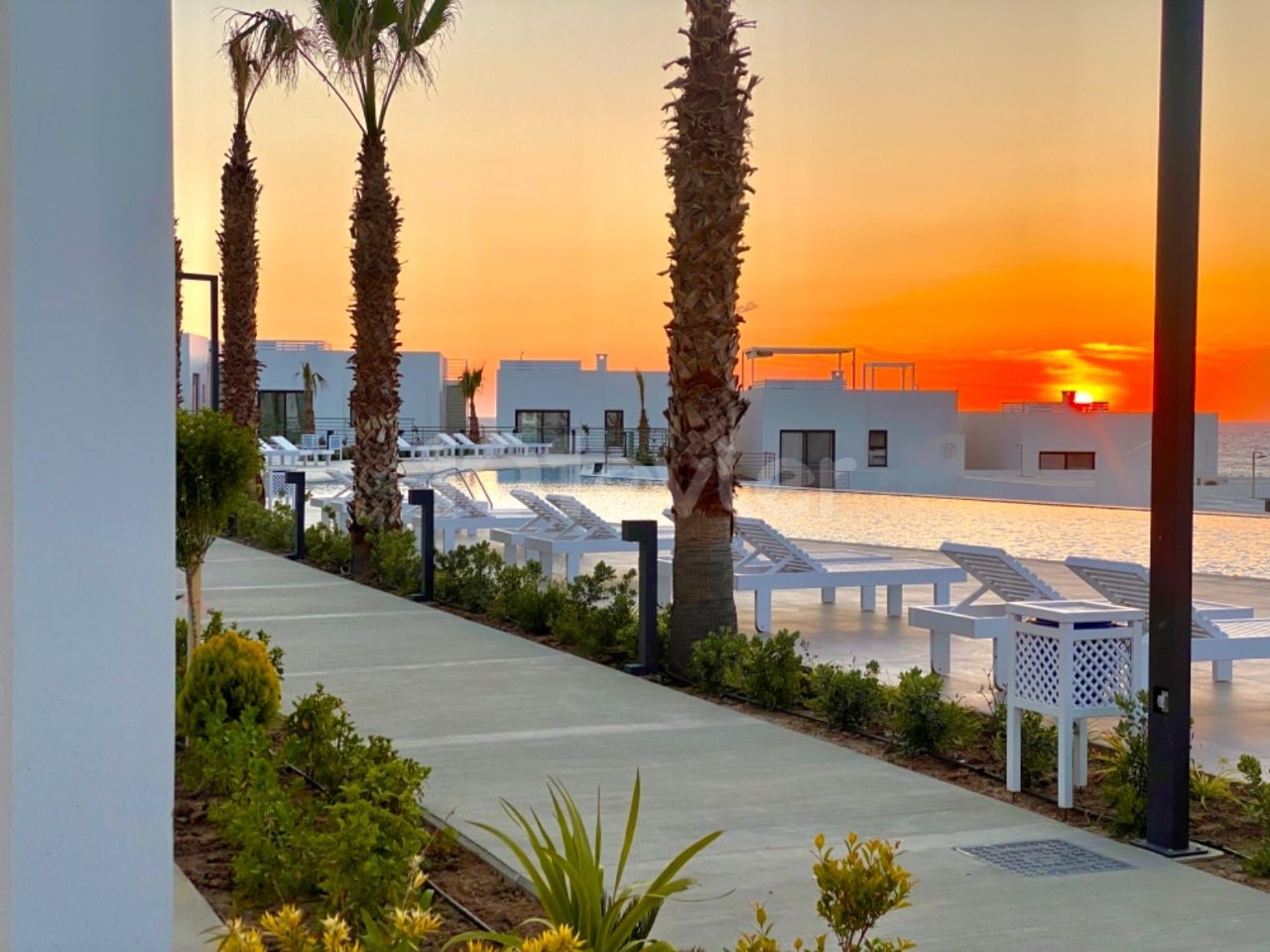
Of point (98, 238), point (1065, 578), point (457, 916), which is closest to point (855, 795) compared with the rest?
point (457, 916)

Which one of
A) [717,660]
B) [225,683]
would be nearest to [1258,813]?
[717,660]

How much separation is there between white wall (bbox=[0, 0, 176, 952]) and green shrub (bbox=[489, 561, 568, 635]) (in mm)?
7160

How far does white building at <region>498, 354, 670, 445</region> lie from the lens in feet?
184

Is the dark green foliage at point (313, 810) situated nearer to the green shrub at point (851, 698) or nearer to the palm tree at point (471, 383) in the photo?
the green shrub at point (851, 698)

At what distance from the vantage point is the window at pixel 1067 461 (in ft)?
161

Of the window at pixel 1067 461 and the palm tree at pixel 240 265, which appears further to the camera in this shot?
the window at pixel 1067 461

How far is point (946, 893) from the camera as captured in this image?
4.43 m

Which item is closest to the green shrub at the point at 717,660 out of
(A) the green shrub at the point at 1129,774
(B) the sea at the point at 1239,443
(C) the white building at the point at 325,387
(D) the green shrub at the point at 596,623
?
(D) the green shrub at the point at 596,623

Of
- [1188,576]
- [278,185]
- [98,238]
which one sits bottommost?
[1188,576]

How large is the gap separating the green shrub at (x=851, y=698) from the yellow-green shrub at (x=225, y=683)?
8.58ft

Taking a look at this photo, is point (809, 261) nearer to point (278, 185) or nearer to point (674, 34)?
point (278, 185)

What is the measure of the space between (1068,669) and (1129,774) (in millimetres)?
423

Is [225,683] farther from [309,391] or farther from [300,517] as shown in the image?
[309,391]

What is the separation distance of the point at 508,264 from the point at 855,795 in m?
28.8
